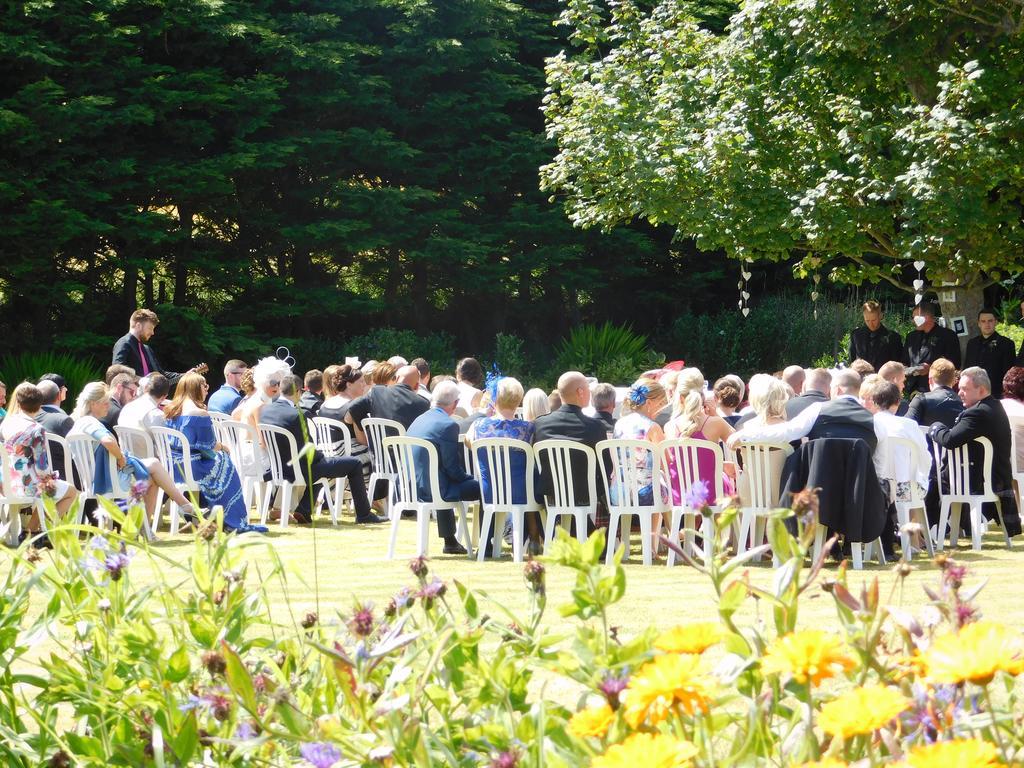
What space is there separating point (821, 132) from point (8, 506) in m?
11.0

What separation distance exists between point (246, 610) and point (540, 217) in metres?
21.7

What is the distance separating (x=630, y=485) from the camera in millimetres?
7738

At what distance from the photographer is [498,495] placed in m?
7.93

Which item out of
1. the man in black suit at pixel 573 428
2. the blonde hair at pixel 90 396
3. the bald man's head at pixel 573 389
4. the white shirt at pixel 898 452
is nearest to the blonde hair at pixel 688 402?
the man in black suit at pixel 573 428

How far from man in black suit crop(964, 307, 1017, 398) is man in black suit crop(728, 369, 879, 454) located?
15.3 ft

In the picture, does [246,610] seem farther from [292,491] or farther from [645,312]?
[645,312]

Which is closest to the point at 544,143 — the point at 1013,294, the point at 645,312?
the point at 645,312

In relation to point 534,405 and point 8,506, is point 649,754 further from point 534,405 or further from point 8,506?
point 8,506

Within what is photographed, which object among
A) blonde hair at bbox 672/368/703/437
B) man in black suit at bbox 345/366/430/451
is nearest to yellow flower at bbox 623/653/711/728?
blonde hair at bbox 672/368/703/437

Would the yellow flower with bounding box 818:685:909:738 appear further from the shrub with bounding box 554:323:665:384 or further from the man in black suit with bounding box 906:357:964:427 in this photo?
the shrub with bounding box 554:323:665:384

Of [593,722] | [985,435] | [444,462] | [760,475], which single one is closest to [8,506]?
[444,462]

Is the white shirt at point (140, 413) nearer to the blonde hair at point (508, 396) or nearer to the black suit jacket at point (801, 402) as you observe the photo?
the blonde hair at point (508, 396)

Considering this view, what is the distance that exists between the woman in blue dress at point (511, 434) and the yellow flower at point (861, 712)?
270 inches

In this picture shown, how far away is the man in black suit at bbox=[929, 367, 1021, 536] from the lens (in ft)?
25.8
